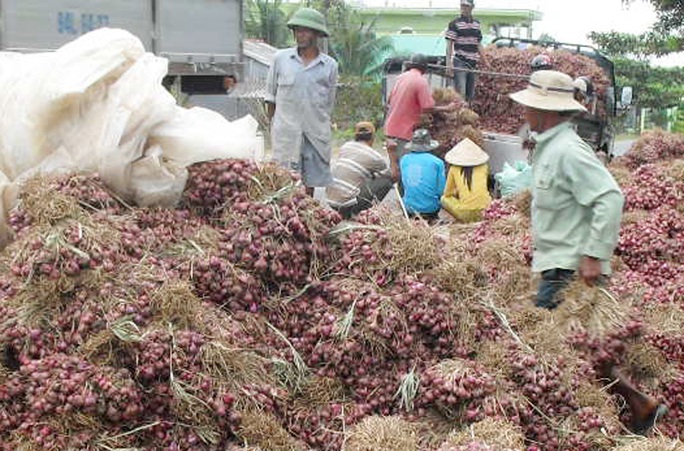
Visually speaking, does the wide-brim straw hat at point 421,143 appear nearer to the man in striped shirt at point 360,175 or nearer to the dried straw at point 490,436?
the man in striped shirt at point 360,175

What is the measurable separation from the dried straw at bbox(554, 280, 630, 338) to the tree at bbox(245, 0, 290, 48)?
29.5m

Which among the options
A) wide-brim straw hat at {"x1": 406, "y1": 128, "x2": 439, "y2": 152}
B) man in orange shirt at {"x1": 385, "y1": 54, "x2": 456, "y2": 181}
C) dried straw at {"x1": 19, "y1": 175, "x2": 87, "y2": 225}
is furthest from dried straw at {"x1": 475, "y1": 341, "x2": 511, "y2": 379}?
man in orange shirt at {"x1": 385, "y1": 54, "x2": 456, "y2": 181}

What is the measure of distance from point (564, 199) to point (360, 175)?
14.5 feet

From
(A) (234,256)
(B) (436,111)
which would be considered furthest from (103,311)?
(B) (436,111)

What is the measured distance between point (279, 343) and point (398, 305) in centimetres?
53

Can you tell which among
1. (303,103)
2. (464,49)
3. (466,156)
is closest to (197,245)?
(303,103)

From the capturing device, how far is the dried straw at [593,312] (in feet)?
13.8

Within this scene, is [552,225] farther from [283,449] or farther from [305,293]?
[283,449]

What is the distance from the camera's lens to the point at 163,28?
12.4 metres

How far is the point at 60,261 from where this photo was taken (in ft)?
11.5

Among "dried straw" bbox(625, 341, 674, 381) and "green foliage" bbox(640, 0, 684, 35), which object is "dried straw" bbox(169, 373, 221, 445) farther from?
"green foliage" bbox(640, 0, 684, 35)

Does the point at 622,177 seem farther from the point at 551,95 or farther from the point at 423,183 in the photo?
the point at 551,95

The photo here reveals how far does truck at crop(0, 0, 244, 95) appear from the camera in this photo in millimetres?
10641

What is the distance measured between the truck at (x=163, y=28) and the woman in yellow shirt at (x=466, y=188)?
5.23 metres
